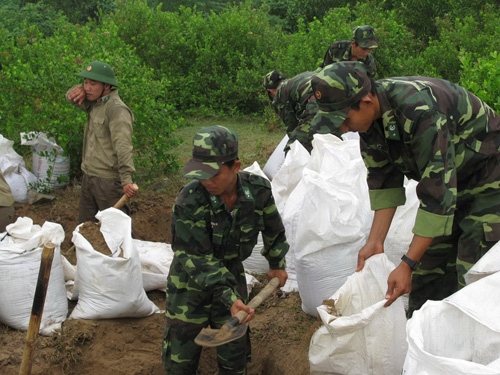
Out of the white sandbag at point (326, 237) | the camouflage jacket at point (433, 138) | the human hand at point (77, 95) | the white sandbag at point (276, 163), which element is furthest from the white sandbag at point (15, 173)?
the camouflage jacket at point (433, 138)

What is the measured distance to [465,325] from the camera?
1.86 metres

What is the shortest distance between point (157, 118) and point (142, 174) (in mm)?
754

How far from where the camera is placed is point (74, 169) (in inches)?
216

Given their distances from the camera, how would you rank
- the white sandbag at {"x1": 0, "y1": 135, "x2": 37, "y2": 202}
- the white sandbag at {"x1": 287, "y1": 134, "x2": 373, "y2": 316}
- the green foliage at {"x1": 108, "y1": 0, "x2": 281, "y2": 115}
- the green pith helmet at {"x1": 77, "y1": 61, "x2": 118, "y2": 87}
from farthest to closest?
the green foliage at {"x1": 108, "y1": 0, "x2": 281, "y2": 115} < the white sandbag at {"x1": 0, "y1": 135, "x2": 37, "y2": 202} < the green pith helmet at {"x1": 77, "y1": 61, "x2": 118, "y2": 87} < the white sandbag at {"x1": 287, "y1": 134, "x2": 373, "y2": 316}

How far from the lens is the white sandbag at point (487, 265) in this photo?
203cm

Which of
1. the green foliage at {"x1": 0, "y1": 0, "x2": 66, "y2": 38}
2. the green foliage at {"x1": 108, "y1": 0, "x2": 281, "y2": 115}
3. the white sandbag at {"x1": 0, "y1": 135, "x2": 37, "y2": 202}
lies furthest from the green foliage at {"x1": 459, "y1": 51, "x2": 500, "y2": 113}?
the green foliage at {"x1": 0, "y1": 0, "x2": 66, "y2": 38}

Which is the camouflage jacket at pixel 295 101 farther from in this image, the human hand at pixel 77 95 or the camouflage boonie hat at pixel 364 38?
the human hand at pixel 77 95

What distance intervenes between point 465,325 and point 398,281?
351 millimetres

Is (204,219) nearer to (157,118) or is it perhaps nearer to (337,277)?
(337,277)

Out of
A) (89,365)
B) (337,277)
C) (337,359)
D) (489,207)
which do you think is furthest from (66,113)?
(489,207)

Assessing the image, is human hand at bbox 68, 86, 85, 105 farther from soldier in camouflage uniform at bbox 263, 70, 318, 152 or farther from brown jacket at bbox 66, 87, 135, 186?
soldier in camouflage uniform at bbox 263, 70, 318, 152

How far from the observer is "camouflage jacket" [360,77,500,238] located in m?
1.99

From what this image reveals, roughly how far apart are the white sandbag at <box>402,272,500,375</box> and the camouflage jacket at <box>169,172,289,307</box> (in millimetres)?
823

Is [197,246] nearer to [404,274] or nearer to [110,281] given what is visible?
[404,274]
